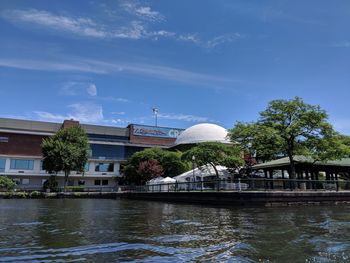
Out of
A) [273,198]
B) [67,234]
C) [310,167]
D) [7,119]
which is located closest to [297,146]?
[310,167]

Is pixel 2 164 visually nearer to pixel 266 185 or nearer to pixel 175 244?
pixel 266 185

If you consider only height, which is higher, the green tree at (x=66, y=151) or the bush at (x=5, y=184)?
the green tree at (x=66, y=151)

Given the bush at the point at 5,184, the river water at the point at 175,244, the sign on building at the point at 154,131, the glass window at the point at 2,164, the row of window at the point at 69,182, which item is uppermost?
the sign on building at the point at 154,131

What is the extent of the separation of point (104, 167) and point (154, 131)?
1570 centimetres

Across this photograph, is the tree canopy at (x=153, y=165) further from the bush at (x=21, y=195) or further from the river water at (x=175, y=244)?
the river water at (x=175, y=244)

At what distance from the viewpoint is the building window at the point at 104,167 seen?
7075 centimetres

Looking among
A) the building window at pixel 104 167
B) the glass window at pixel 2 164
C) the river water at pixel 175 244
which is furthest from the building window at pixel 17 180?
the river water at pixel 175 244

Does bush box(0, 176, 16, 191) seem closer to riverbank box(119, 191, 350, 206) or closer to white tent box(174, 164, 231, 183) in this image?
white tent box(174, 164, 231, 183)

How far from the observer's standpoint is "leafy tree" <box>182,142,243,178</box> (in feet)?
126

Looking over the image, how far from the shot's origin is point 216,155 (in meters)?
38.8

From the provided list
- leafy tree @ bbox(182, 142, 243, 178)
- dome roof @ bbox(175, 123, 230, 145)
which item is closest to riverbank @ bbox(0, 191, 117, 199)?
leafy tree @ bbox(182, 142, 243, 178)

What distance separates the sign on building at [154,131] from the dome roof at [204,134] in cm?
869

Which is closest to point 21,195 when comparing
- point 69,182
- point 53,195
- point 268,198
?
point 53,195

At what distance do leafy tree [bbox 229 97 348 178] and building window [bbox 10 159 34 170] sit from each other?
48.4 m
